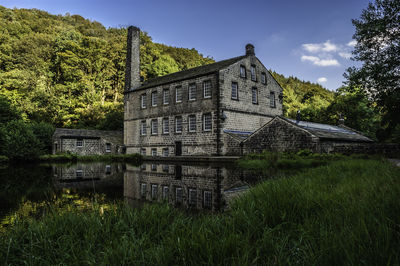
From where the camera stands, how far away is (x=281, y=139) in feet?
60.1

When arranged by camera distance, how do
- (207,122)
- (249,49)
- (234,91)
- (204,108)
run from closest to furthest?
(207,122) → (204,108) → (234,91) → (249,49)

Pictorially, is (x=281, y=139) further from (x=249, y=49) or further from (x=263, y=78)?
(x=249, y=49)

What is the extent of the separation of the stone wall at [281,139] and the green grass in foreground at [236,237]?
13.8 metres

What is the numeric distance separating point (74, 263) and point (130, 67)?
3277 cm

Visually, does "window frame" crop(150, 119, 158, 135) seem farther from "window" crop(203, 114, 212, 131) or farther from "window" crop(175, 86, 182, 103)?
"window" crop(203, 114, 212, 131)

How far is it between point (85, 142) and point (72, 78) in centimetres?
1895

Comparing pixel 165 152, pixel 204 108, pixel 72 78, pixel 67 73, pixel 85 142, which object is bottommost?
pixel 165 152

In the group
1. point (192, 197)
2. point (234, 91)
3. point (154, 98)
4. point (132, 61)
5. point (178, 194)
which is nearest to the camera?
point (192, 197)

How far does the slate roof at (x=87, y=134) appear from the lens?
32219mm

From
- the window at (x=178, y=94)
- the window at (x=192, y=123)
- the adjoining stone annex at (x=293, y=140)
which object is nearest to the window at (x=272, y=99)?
the window at (x=192, y=123)

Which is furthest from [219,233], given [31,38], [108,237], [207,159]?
[31,38]

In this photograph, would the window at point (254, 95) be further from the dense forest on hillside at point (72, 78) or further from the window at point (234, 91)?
the dense forest on hillside at point (72, 78)

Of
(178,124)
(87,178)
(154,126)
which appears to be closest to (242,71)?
(178,124)

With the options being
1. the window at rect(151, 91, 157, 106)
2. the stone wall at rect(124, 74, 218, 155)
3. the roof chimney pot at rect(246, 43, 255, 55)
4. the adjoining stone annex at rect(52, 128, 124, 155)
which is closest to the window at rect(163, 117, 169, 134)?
the stone wall at rect(124, 74, 218, 155)
